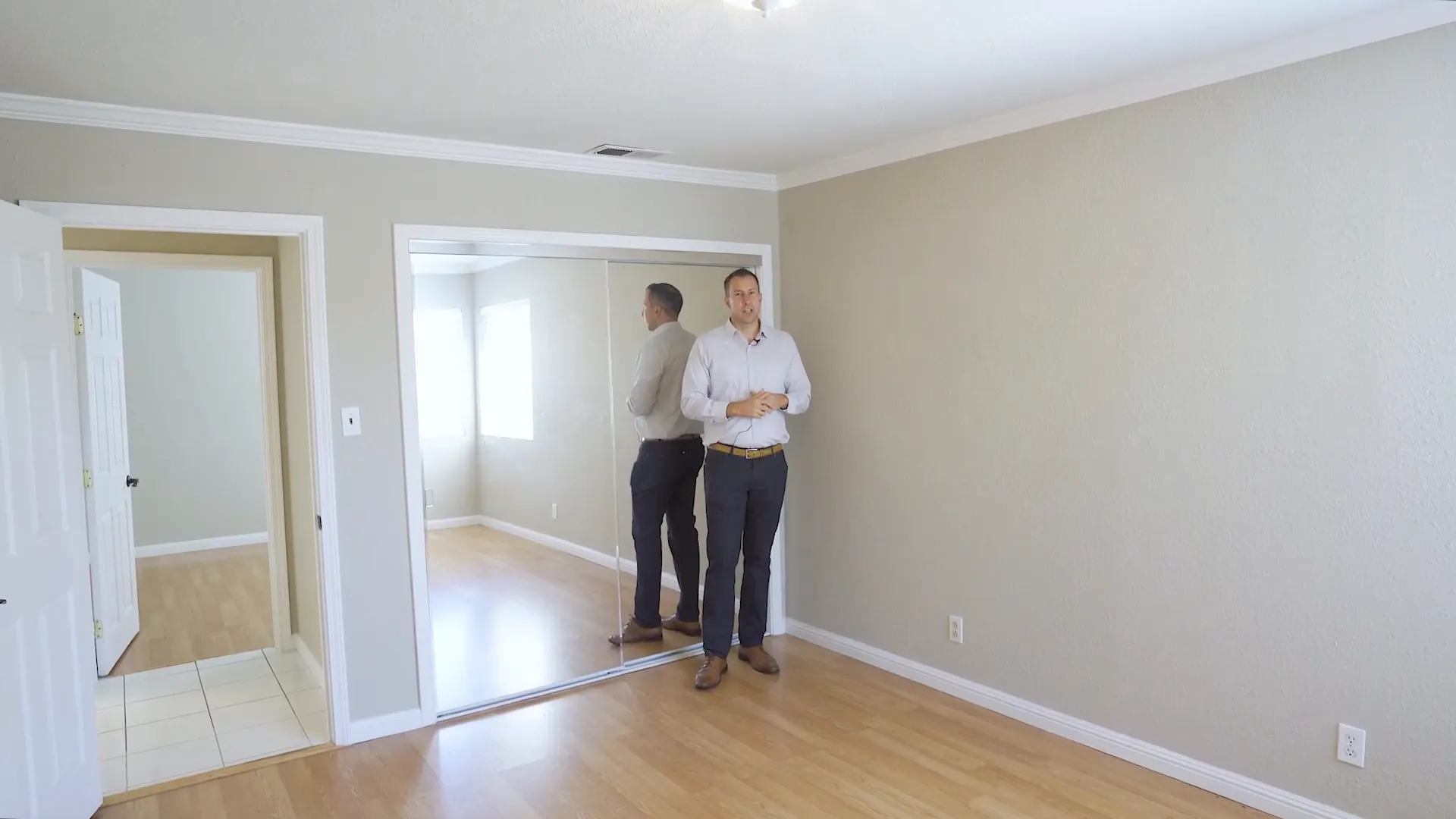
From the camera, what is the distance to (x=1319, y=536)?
257cm

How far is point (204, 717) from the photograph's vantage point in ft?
12.1

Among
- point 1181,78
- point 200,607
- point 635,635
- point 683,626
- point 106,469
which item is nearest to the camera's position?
point 1181,78

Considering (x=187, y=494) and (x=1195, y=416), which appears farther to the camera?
(x=187, y=494)

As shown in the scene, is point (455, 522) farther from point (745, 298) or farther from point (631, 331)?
point (745, 298)

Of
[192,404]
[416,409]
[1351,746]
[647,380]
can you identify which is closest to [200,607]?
[192,404]

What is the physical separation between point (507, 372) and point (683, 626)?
58.0 inches

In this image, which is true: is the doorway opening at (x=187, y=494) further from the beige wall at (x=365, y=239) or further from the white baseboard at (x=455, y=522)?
the white baseboard at (x=455, y=522)

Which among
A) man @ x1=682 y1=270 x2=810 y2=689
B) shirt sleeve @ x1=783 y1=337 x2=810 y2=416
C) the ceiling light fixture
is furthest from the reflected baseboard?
the ceiling light fixture

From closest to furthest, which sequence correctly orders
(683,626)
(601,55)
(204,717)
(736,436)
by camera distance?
(601,55), (204,717), (736,436), (683,626)

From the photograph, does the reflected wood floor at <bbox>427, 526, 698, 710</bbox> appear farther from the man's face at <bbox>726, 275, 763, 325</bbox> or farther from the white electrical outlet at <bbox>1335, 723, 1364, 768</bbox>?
the white electrical outlet at <bbox>1335, 723, 1364, 768</bbox>

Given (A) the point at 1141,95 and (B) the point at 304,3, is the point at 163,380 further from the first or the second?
(A) the point at 1141,95

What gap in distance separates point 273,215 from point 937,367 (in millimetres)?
2590

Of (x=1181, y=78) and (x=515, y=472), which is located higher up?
(x=1181, y=78)

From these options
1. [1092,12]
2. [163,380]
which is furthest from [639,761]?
[163,380]
